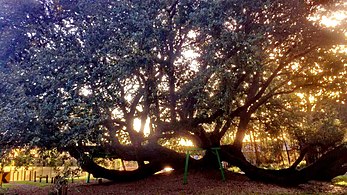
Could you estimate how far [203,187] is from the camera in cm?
1358

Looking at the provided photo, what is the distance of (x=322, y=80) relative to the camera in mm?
13594

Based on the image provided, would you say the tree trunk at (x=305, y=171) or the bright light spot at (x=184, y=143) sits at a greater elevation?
the bright light spot at (x=184, y=143)

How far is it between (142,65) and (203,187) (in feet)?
20.4

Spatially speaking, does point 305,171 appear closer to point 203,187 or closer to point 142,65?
point 203,187

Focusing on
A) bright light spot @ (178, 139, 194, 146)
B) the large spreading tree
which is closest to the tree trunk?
the large spreading tree

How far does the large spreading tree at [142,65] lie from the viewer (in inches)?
376

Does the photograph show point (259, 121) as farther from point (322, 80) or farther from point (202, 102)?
point (202, 102)

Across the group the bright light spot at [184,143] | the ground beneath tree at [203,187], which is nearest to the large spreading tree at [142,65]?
the ground beneath tree at [203,187]

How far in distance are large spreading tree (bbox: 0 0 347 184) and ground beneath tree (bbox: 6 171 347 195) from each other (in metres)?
1.33

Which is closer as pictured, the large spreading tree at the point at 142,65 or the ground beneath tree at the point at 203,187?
the large spreading tree at the point at 142,65

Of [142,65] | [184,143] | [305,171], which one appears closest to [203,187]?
[305,171]

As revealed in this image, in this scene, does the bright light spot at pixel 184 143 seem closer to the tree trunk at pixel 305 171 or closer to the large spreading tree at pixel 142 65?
the tree trunk at pixel 305 171

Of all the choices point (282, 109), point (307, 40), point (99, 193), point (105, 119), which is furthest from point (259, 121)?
point (105, 119)

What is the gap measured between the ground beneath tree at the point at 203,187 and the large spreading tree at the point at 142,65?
133cm
